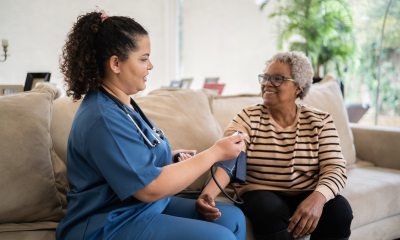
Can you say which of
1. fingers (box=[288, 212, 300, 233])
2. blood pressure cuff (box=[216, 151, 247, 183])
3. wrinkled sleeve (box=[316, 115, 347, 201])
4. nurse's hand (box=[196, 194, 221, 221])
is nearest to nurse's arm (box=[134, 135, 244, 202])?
nurse's hand (box=[196, 194, 221, 221])

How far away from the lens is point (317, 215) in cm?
148

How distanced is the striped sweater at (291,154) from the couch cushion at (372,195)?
240 millimetres

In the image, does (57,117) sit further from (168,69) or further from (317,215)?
(168,69)

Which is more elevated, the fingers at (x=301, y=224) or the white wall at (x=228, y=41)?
the white wall at (x=228, y=41)

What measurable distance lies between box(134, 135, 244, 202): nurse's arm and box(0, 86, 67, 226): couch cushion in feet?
1.53

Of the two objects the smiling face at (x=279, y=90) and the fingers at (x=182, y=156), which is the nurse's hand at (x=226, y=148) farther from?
the smiling face at (x=279, y=90)

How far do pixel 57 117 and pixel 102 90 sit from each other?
510 mm

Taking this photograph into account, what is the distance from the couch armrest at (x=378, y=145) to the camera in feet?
7.52

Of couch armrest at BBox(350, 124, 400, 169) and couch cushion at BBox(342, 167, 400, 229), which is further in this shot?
couch armrest at BBox(350, 124, 400, 169)

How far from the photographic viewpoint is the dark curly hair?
115 cm

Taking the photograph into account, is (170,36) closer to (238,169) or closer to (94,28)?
(238,169)

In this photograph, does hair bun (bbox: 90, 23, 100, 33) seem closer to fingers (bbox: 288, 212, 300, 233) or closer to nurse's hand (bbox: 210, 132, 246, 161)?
nurse's hand (bbox: 210, 132, 246, 161)

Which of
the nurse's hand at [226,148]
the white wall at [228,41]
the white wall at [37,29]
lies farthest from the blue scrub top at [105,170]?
the white wall at [228,41]

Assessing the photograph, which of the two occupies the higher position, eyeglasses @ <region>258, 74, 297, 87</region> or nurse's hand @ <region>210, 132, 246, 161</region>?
eyeglasses @ <region>258, 74, 297, 87</region>
